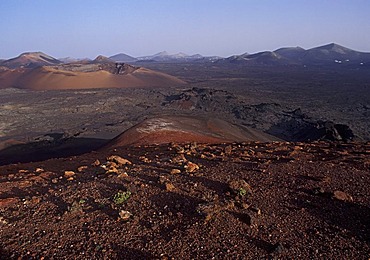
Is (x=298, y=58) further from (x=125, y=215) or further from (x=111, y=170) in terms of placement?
(x=125, y=215)

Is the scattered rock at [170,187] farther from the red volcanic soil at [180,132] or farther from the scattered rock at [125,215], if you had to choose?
the red volcanic soil at [180,132]

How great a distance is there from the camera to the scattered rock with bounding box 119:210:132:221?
500 centimetres

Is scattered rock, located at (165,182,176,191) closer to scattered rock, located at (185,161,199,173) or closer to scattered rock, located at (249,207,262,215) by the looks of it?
scattered rock, located at (185,161,199,173)

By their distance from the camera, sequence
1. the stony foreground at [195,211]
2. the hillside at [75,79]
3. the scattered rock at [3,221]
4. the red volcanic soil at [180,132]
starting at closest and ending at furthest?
the stony foreground at [195,211]
the scattered rock at [3,221]
the red volcanic soil at [180,132]
the hillside at [75,79]

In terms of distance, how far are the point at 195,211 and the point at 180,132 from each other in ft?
35.8

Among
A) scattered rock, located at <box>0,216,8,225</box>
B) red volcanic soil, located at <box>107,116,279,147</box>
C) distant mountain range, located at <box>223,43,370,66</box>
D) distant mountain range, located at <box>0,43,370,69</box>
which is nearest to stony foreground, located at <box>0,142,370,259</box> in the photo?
scattered rock, located at <box>0,216,8,225</box>

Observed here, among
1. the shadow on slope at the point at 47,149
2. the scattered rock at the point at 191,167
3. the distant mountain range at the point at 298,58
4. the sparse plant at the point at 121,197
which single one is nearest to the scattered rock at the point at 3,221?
the sparse plant at the point at 121,197

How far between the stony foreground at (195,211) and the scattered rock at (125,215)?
0.02 m

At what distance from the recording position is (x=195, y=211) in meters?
5.10

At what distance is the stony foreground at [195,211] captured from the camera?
170 inches

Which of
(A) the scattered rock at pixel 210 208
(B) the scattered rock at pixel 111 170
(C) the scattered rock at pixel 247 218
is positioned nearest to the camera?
(C) the scattered rock at pixel 247 218

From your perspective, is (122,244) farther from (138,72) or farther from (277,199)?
(138,72)

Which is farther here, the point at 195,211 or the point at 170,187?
the point at 170,187

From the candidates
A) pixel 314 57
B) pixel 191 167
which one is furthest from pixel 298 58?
pixel 191 167
